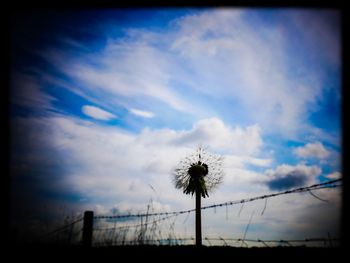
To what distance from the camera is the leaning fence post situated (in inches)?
286

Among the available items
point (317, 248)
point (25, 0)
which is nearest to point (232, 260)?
point (317, 248)

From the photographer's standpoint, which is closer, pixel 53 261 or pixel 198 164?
pixel 53 261

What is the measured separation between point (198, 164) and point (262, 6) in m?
11.8

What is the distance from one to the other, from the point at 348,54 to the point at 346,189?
1256 millimetres

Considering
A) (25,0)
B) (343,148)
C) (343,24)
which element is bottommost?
(343,148)

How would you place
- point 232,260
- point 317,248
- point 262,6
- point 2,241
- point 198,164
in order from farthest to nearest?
point 198,164, point 317,248, point 232,260, point 2,241, point 262,6

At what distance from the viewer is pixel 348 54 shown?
231cm

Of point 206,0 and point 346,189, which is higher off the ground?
point 206,0

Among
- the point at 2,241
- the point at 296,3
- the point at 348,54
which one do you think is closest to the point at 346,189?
the point at 348,54

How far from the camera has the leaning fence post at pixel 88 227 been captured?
23.8 ft

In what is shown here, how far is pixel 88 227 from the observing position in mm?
7406

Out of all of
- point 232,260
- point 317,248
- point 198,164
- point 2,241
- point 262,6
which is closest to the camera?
point 262,6

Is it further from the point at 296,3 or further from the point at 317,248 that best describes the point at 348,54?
the point at 317,248

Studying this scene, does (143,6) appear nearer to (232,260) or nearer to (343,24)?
(343,24)
